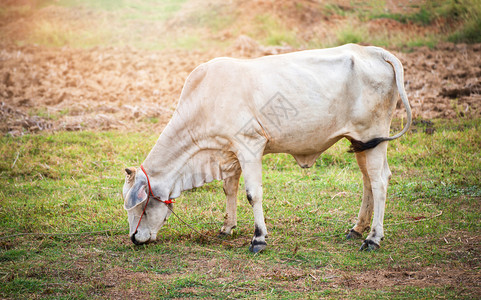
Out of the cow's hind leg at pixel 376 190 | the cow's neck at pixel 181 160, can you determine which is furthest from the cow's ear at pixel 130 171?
the cow's hind leg at pixel 376 190

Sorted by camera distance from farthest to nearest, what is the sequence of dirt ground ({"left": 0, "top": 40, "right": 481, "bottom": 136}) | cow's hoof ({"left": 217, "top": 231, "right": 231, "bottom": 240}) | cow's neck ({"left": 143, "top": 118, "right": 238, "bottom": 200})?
dirt ground ({"left": 0, "top": 40, "right": 481, "bottom": 136})
cow's hoof ({"left": 217, "top": 231, "right": 231, "bottom": 240})
cow's neck ({"left": 143, "top": 118, "right": 238, "bottom": 200})

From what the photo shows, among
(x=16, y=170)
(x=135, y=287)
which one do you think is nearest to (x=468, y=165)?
(x=135, y=287)

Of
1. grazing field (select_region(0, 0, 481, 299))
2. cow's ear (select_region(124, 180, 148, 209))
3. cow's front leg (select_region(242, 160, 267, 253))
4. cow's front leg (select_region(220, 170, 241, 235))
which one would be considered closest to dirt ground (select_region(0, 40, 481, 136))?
grazing field (select_region(0, 0, 481, 299))

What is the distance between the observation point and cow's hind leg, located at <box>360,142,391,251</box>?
5184 millimetres

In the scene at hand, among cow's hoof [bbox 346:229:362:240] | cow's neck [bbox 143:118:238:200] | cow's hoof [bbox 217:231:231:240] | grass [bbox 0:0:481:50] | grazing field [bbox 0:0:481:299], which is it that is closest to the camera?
grazing field [bbox 0:0:481:299]

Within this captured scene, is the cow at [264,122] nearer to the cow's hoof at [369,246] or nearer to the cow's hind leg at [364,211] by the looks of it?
the cow's hoof at [369,246]

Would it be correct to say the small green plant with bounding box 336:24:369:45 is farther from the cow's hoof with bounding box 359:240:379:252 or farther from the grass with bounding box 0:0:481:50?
the cow's hoof with bounding box 359:240:379:252

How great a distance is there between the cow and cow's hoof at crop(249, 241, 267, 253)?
1 cm

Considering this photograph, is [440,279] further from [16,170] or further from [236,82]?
[16,170]

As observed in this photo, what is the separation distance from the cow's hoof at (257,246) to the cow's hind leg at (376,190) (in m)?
1.01

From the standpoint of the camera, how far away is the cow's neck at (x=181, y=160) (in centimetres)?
540

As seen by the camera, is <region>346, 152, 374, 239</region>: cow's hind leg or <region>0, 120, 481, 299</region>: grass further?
<region>346, 152, 374, 239</region>: cow's hind leg

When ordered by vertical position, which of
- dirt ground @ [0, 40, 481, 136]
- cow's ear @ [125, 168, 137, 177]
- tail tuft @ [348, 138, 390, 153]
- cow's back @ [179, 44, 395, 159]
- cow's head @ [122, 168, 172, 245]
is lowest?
dirt ground @ [0, 40, 481, 136]

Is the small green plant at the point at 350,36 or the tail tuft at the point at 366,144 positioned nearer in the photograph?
the tail tuft at the point at 366,144
